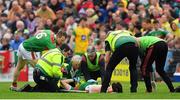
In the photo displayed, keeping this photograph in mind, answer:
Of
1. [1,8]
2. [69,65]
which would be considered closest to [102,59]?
[69,65]

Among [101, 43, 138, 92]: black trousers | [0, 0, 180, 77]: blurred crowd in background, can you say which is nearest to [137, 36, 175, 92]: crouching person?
[101, 43, 138, 92]: black trousers

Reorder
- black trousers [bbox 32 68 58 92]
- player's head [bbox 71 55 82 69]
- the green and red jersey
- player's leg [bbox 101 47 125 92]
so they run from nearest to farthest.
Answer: player's leg [bbox 101 47 125 92] < black trousers [bbox 32 68 58 92] < the green and red jersey < player's head [bbox 71 55 82 69]

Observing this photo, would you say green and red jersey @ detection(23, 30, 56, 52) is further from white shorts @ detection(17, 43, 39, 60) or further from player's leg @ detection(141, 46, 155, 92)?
player's leg @ detection(141, 46, 155, 92)

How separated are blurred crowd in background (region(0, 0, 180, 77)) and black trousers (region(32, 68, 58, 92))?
22.6 ft

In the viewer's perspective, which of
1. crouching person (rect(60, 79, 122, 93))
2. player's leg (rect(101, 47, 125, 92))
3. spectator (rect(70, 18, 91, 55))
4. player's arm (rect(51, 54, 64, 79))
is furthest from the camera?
spectator (rect(70, 18, 91, 55))

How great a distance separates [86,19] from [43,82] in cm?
1052

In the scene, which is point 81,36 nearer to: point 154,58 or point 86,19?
point 86,19

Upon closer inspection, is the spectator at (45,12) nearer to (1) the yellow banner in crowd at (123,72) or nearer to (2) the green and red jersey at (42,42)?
(1) the yellow banner in crowd at (123,72)

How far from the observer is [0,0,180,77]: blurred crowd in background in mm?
26750

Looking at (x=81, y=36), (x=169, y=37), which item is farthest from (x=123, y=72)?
(x=81, y=36)

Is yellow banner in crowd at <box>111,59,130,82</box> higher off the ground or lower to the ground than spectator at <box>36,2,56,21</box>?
lower

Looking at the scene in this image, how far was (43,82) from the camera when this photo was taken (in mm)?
18594

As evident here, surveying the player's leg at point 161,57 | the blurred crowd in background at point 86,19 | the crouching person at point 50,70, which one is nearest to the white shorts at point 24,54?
the crouching person at point 50,70

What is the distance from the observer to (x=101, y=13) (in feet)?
98.5
